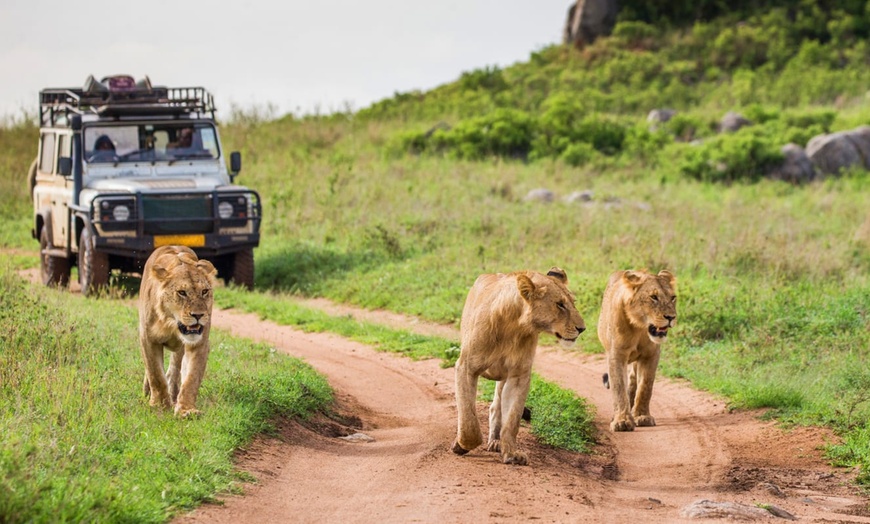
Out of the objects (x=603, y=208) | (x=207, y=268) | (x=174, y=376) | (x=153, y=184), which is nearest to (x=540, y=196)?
(x=603, y=208)

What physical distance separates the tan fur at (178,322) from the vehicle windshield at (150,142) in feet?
26.0

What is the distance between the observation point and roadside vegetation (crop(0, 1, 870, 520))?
424 inches

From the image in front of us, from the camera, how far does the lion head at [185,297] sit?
738cm

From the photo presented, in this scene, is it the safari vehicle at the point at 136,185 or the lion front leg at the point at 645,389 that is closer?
the lion front leg at the point at 645,389

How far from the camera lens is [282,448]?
751 cm

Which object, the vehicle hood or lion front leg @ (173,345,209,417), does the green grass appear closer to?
lion front leg @ (173,345,209,417)

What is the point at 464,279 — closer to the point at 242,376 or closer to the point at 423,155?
the point at 242,376

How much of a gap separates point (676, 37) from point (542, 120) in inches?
547

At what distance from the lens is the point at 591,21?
42656 millimetres

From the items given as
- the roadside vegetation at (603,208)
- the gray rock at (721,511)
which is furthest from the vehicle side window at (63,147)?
the gray rock at (721,511)

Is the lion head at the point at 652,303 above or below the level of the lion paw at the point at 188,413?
above

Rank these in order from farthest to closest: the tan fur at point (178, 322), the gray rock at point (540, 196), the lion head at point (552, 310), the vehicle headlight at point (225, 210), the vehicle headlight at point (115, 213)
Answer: the gray rock at point (540, 196) → the vehicle headlight at point (225, 210) → the vehicle headlight at point (115, 213) → the tan fur at point (178, 322) → the lion head at point (552, 310)

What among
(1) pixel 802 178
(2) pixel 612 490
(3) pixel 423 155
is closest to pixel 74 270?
(3) pixel 423 155

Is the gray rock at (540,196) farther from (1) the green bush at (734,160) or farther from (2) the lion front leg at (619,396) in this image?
(2) the lion front leg at (619,396)
